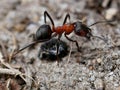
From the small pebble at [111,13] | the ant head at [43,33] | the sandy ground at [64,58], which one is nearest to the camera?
the sandy ground at [64,58]

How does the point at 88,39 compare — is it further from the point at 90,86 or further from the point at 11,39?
the point at 11,39

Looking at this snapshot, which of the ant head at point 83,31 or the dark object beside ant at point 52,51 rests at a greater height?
the ant head at point 83,31

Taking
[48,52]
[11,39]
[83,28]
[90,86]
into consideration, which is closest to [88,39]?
[83,28]

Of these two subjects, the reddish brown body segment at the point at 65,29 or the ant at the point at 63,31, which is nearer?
the ant at the point at 63,31

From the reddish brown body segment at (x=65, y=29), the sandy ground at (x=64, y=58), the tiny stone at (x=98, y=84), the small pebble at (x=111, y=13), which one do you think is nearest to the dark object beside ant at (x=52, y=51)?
the sandy ground at (x=64, y=58)

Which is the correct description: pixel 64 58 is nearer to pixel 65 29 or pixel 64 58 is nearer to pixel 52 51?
pixel 52 51

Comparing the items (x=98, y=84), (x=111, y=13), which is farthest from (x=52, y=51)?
(x=111, y=13)

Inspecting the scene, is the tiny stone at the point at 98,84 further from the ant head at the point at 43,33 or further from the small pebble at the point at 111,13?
the small pebble at the point at 111,13
